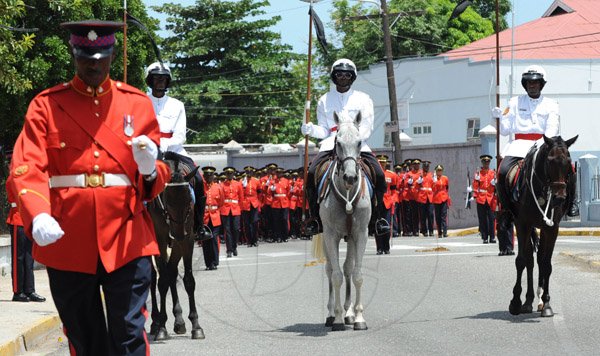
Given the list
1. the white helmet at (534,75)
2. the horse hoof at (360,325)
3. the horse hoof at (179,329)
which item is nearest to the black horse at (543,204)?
the white helmet at (534,75)

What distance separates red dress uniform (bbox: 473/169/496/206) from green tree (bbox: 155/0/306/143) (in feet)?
126

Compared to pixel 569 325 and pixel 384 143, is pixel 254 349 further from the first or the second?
pixel 384 143

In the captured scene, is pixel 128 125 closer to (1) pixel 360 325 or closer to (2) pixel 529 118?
(1) pixel 360 325

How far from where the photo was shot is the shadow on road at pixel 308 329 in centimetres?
1226

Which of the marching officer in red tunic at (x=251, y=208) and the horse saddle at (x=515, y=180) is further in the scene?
the marching officer in red tunic at (x=251, y=208)

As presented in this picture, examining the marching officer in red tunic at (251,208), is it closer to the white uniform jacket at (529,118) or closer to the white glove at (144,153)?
the white uniform jacket at (529,118)

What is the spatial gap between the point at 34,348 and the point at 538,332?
4.90 metres

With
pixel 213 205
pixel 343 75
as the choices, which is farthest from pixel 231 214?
pixel 343 75

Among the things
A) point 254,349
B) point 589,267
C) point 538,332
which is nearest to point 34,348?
point 254,349

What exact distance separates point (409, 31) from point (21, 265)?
2151 inches

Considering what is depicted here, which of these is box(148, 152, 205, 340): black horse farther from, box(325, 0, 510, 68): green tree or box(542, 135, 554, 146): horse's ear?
box(325, 0, 510, 68): green tree

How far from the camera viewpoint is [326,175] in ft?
42.8

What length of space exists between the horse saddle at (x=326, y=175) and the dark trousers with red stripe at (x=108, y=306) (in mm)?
5965

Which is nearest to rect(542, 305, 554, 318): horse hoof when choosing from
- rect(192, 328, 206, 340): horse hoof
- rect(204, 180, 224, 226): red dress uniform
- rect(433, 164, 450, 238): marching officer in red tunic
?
rect(192, 328, 206, 340): horse hoof
